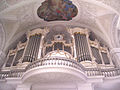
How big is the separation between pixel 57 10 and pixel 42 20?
1.51 metres

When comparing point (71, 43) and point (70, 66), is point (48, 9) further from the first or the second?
point (70, 66)

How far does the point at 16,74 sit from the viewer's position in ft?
29.7

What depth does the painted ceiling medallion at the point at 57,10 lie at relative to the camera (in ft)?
40.7

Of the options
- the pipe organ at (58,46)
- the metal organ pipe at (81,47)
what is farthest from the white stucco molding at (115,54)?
the pipe organ at (58,46)

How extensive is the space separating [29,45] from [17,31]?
2187 millimetres

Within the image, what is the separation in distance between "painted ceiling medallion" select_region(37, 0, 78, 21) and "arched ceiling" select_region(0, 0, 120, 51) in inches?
12.5

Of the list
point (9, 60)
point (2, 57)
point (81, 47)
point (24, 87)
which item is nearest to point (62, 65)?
point (24, 87)

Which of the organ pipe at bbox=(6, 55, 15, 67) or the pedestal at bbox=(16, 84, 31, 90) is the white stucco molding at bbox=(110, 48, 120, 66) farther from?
the organ pipe at bbox=(6, 55, 15, 67)

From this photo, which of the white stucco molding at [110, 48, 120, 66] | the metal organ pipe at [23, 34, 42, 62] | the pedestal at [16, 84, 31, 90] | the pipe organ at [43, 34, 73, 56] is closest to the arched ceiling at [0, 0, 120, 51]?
the white stucco molding at [110, 48, 120, 66]

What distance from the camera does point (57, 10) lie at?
1288 cm

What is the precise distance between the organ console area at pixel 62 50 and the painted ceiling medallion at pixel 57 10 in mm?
1075

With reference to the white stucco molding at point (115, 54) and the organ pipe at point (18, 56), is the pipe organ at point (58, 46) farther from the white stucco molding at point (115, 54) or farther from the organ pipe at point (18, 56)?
the white stucco molding at point (115, 54)

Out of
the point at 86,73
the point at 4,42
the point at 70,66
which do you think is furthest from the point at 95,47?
the point at 4,42

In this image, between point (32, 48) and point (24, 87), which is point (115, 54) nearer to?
point (32, 48)
